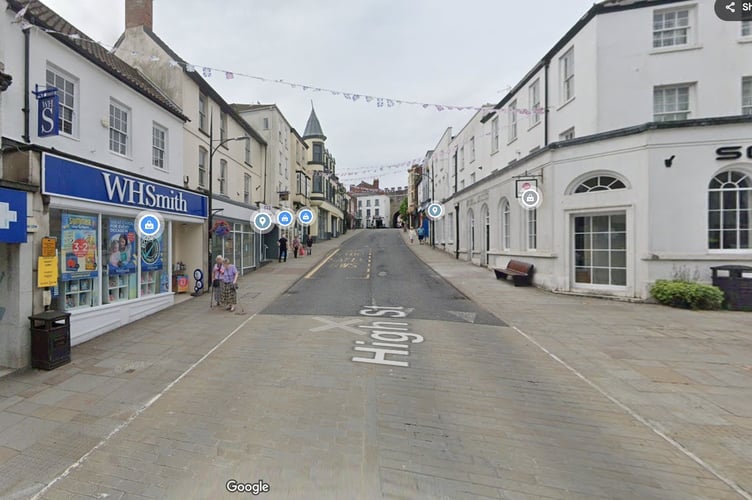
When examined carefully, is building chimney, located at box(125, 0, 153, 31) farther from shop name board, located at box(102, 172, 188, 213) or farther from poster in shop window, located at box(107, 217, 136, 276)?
poster in shop window, located at box(107, 217, 136, 276)

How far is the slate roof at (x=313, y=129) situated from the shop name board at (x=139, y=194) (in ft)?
96.2

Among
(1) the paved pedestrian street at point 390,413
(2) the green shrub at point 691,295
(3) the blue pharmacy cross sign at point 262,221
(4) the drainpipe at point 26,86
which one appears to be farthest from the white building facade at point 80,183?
(2) the green shrub at point 691,295

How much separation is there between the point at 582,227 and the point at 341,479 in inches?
505

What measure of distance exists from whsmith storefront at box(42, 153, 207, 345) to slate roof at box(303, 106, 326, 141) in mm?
29519

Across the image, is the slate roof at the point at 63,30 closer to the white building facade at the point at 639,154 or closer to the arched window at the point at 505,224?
the white building facade at the point at 639,154

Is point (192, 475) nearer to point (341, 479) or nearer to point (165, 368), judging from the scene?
point (341, 479)

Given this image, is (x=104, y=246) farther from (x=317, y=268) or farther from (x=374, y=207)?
(x=374, y=207)

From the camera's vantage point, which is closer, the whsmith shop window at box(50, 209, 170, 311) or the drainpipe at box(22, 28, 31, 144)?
the drainpipe at box(22, 28, 31, 144)

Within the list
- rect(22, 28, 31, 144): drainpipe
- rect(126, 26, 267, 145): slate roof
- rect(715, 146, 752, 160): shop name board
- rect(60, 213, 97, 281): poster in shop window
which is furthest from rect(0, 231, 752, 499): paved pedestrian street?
rect(126, 26, 267, 145): slate roof

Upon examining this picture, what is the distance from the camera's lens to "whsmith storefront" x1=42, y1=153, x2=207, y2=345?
694cm

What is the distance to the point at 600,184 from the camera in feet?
39.6

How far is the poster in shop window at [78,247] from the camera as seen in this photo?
7.02 m

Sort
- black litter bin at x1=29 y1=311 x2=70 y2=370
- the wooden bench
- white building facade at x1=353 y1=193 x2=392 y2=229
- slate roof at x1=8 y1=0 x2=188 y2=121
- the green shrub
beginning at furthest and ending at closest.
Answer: white building facade at x1=353 y1=193 x2=392 y2=229, the wooden bench, the green shrub, slate roof at x1=8 y1=0 x2=188 y2=121, black litter bin at x1=29 y1=311 x2=70 y2=370

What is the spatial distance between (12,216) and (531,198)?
14.8m
